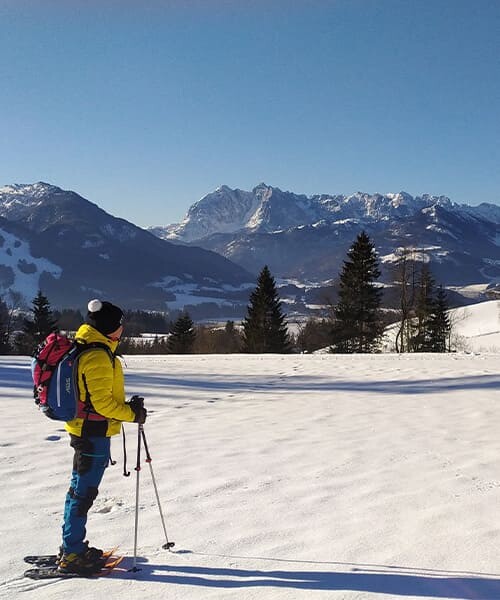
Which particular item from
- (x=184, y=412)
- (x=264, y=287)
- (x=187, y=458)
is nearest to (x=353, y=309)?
(x=264, y=287)

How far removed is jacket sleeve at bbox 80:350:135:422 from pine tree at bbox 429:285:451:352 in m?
43.7

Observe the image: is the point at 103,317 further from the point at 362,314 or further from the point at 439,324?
the point at 439,324

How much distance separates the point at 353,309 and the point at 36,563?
41431 millimetres

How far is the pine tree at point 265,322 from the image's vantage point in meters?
50.4

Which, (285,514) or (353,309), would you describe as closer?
(285,514)

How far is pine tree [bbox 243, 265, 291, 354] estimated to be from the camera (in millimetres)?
50438

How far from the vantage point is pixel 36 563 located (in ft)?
15.2

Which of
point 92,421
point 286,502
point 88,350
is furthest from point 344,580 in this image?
point 88,350

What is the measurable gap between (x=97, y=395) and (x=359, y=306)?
4162 cm

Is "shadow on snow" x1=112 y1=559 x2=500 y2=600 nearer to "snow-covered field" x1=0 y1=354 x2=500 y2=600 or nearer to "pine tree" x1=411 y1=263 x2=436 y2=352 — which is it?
"snow-covered field" x1=0 y1=354 x2=500 y2=600

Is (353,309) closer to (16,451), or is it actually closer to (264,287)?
(264,287)

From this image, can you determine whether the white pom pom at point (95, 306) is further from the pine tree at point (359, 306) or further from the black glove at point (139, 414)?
the pine tree at point (359, 306)

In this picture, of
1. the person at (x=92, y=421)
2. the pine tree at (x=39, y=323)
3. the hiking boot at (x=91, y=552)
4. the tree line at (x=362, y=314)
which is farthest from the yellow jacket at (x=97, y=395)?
the pine tree at (x=39, y=323)

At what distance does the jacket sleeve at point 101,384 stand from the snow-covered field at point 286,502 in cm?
136
